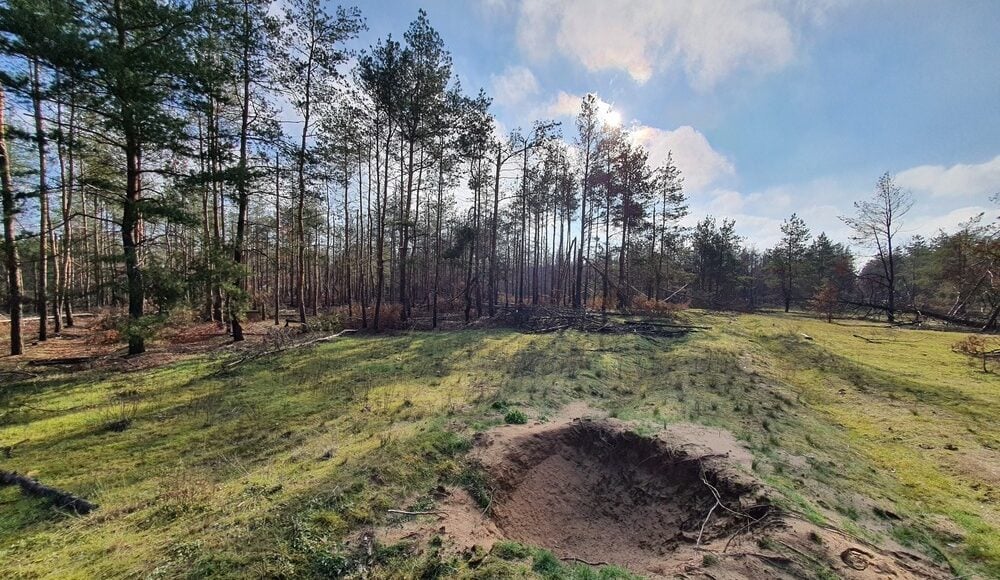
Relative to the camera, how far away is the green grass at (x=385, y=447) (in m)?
3.46

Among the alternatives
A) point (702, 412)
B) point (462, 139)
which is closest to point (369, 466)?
point (702, 412)

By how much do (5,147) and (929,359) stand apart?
1239 inches

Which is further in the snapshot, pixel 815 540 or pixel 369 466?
pixel 369 466

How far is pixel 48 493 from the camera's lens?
432 cm

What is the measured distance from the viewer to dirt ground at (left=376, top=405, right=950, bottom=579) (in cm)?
343

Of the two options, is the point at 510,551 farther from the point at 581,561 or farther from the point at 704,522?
the point at 704,522

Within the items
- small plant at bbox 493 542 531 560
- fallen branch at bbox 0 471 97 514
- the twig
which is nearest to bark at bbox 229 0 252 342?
fallen branch at bbox 0 471 97 514

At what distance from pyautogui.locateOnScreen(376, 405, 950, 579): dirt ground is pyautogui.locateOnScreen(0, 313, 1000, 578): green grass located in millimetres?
323

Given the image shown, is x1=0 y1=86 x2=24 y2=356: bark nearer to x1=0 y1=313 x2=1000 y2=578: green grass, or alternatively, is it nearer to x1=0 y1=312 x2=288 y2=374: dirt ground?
x1=0 y1=312 x2=288 y2=374: dirt ground

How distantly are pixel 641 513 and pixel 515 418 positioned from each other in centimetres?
254

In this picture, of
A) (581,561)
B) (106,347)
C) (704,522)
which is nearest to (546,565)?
(581,561)

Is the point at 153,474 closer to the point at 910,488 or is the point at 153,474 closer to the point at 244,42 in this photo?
the point at 910,488

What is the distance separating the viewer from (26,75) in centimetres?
855

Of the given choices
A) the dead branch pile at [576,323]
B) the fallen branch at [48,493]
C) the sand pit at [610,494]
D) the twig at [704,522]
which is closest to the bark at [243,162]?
the fallen branch at [48,493]
